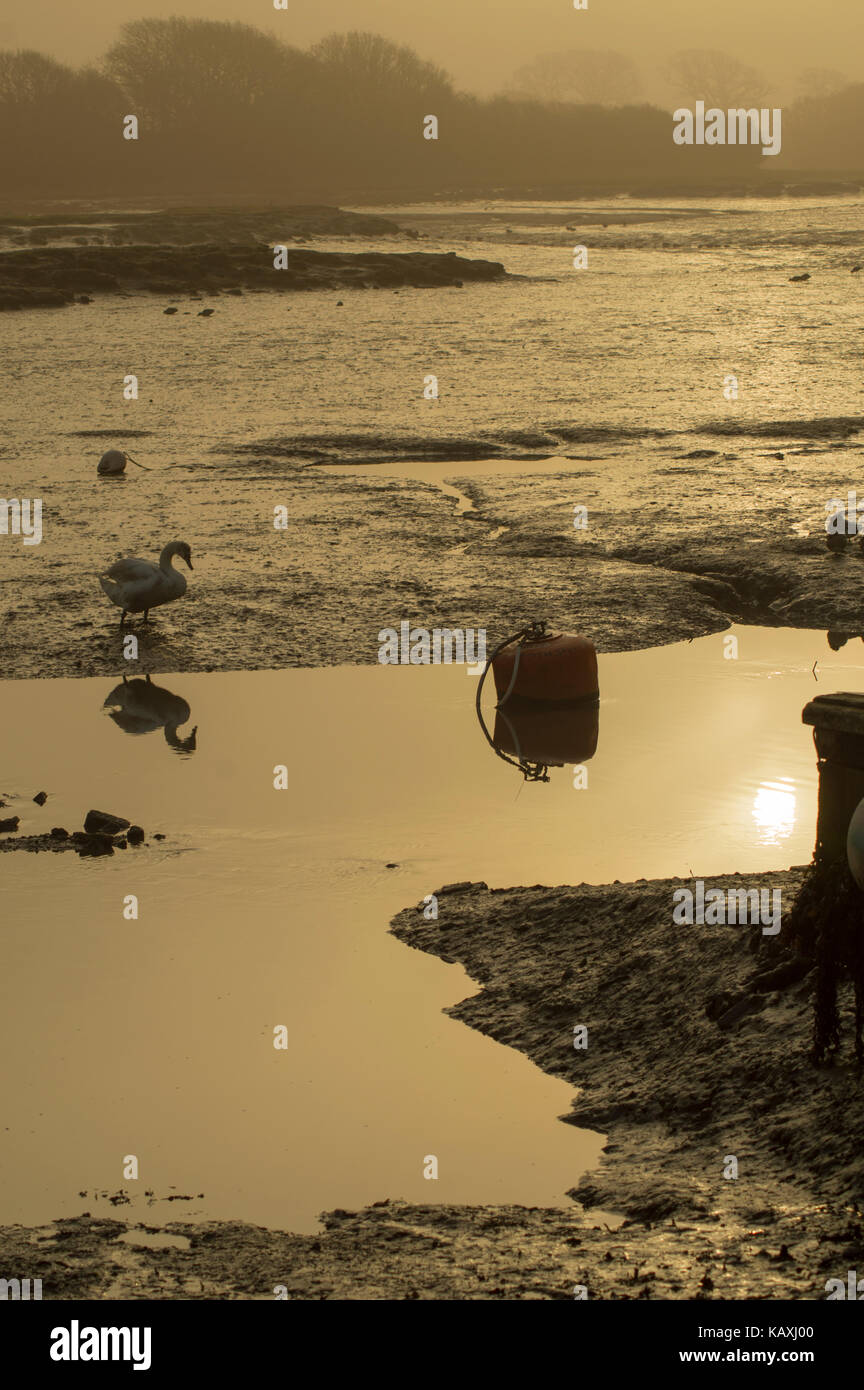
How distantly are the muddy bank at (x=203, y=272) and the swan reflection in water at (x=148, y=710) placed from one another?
23217 mm

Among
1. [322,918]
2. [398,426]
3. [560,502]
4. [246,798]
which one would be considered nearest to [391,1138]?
[322,918]

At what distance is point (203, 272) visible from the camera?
35.2 meters

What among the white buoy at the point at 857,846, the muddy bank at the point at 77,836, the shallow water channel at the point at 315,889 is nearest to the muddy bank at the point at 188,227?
the shallow water channel at the point at 315,889

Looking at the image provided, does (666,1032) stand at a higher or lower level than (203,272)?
lower

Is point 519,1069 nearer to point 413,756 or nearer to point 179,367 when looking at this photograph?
point 413,756

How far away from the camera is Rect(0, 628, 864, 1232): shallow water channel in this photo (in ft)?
15.7

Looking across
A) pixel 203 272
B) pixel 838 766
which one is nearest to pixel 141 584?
pixel 838 766

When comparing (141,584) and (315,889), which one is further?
(141,584)

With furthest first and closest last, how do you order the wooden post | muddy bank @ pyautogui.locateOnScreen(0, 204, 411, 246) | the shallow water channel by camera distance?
1. muddy bank @ pyautogui.locateOnScreen(0, 204, 411, 246)
2. the wooden post
3. the shallow water channel

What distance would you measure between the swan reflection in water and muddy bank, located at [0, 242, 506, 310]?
23.2 metres

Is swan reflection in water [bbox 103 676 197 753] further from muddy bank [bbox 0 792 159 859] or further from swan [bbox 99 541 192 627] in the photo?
muddy bank [bbox 0 792 159 859]

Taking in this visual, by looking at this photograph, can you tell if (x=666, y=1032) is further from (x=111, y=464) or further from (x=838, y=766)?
(x=111, y=464)

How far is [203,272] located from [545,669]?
28.6 metres

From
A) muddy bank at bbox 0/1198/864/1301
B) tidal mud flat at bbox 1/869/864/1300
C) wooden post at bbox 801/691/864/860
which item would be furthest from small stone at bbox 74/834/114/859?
wooden post at bbox 801/691/864/860
